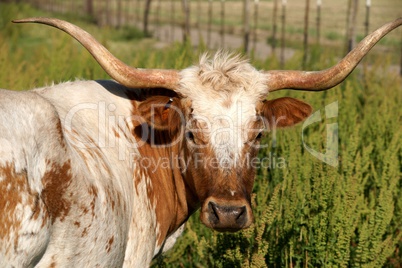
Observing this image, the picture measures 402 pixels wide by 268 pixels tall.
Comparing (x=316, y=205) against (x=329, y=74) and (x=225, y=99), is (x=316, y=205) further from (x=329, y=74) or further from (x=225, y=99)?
(x=225, y=99)

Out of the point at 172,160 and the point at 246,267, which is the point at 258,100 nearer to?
the point at 172,160

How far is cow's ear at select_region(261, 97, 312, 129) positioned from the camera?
416cm

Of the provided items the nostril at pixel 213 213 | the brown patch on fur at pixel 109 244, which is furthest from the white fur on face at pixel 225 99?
the brown patch on fur at pixel 109 244

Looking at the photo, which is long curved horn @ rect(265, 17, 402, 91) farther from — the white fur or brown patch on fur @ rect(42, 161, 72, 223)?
brown patch on fur @ rect(42, 161, 72, 223)

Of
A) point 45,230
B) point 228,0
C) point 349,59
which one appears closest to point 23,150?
point 45,230

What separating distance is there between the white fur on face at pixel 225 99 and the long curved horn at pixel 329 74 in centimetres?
12

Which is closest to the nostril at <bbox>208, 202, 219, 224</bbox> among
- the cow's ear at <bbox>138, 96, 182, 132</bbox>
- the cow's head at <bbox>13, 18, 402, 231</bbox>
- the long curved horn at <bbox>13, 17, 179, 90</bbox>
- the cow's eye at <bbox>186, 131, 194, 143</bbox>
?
the cow's head at <bbox>13, 18, 402, 231</bbox>

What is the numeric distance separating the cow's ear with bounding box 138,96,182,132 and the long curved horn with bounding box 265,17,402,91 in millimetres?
556

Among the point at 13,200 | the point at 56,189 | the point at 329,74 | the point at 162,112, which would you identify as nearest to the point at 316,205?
the point at 329,74

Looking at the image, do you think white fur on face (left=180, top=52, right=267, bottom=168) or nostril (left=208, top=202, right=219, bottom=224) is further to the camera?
white fur on face (left=180, top=52, right=267, bottom=168)

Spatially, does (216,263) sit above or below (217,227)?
below

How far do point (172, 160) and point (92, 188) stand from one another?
3.03 ft

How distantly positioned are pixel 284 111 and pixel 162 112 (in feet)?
2.44

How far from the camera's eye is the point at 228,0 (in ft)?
172
